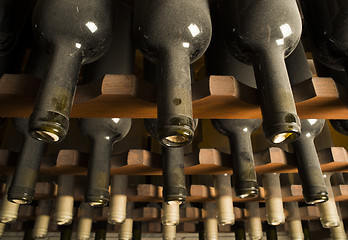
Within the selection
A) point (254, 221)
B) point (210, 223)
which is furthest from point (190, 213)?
point (254, 221)

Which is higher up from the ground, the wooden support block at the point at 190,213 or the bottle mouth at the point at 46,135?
the wooden support block at the point at 190,213

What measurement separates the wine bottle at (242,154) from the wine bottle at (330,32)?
13cm

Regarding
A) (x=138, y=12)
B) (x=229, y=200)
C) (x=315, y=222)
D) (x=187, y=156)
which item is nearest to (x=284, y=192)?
(x=229, y=200)

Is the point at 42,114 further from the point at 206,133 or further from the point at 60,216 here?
the point at 206,133

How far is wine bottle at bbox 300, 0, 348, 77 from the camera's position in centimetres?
40

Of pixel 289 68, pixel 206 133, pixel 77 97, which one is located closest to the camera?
pixel 77 97

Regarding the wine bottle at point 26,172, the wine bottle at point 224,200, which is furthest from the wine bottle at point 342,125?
the wine bottle at point 26,172

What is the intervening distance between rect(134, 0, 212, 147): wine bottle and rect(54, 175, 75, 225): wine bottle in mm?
338

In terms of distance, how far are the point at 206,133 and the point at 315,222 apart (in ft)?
1.43

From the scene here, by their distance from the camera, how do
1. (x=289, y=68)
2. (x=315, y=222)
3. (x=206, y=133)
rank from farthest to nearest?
(x=315, y=222), (x=206, y=133), (x=289, y=68)

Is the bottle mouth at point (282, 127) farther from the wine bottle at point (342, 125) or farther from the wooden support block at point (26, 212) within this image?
the wooden support block at point (26, 212)

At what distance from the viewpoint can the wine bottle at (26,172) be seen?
1.39 feet

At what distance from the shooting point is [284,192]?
675mm

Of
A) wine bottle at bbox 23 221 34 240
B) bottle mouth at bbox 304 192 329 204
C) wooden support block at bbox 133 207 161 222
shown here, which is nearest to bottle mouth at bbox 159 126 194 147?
bottle mouth at bbox 304 192 329 204
